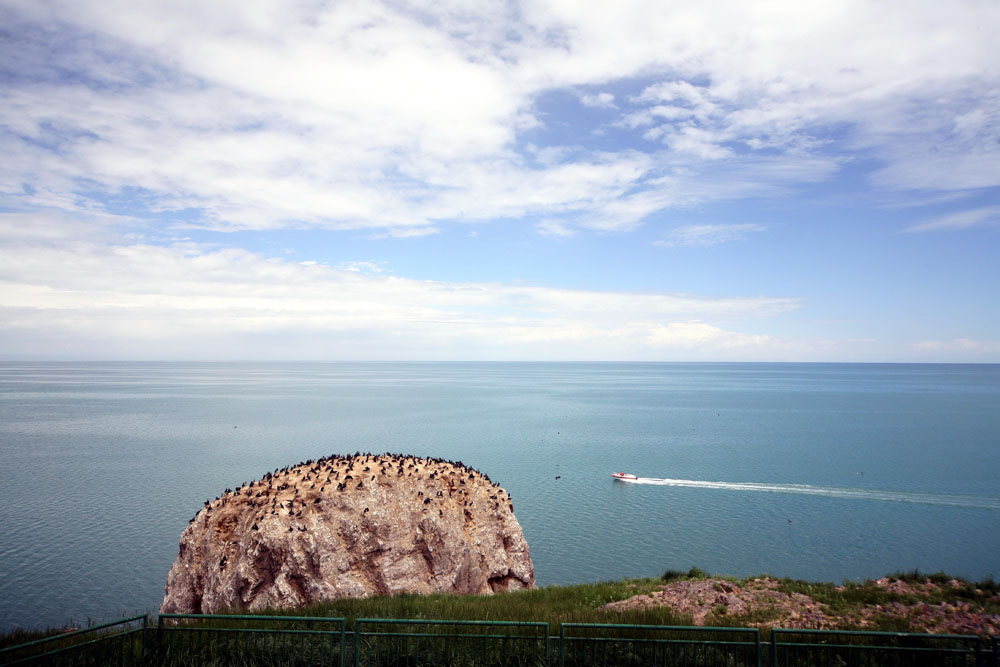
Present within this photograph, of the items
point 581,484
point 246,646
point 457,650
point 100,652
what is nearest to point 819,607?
point 457,650

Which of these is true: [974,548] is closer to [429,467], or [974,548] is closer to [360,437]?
[429,467]

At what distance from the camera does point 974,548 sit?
44750mm

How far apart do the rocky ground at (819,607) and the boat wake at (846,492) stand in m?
45.2

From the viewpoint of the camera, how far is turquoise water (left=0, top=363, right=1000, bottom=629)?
40.4 m

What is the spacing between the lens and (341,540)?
71.6 feet

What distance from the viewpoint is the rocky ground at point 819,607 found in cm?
1723

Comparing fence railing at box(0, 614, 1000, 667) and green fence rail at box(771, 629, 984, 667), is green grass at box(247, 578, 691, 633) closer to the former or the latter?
fence railing at box(0, 614, 1000, 667)

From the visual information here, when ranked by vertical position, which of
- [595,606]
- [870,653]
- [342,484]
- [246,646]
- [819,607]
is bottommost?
[595,606]

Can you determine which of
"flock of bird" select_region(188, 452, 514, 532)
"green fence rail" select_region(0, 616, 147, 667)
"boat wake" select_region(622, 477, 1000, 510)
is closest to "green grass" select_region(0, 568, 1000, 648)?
"flock of bird" select_region(188, 452, 514, 532)

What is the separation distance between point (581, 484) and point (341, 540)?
4664 centimetres

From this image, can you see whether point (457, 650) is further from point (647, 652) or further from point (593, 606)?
point (593, 606)

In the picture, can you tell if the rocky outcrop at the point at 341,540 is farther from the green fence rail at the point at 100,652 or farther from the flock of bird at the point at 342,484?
the green fence rail at the point at 100,652

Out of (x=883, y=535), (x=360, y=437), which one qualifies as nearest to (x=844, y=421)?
(x=883, y=535)

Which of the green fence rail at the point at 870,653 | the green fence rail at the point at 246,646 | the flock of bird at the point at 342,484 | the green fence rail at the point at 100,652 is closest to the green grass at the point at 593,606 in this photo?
the green fence rail at the point at 246,646
